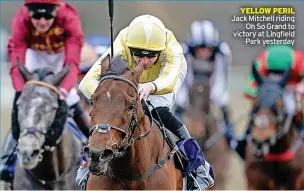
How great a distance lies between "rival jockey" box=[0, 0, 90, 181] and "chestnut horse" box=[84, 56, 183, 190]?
89.6 inches

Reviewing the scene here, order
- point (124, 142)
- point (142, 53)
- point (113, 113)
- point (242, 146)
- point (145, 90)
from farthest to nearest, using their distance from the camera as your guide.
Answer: point (242, 146) < point (142, 53) < point (145, 90) < point (124, 142) < point (113, 113)

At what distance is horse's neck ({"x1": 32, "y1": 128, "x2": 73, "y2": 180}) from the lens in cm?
747

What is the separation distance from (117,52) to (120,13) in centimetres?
1224

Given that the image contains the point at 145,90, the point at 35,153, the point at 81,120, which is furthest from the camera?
the point at 81,120

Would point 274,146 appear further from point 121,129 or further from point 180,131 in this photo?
point 121,129

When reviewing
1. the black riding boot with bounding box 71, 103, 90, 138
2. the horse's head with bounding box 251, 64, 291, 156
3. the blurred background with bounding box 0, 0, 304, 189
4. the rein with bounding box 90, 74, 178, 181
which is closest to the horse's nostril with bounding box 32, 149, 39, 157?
the black riding boot with bounding box 71, 103, 90, 138

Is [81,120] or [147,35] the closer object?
[147,35]

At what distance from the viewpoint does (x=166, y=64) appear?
19.6ft

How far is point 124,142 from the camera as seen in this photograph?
496 cm

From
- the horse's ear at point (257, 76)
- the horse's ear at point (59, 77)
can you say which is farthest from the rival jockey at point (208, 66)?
the horse's ear at point (59, 77)

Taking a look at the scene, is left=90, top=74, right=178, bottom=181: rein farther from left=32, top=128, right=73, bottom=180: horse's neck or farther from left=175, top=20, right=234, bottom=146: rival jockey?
left=175, top=20, right=234, bottom=146: rival jockey

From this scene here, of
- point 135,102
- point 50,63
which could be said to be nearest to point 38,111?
point 50,63

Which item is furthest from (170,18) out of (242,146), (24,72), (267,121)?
(24,72)

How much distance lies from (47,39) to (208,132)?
3.00 metres
